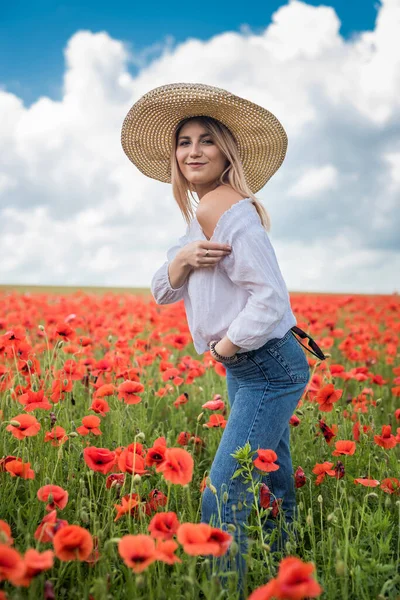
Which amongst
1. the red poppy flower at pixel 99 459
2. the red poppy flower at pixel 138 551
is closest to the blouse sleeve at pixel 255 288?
the red poppy flower at pixel 99 459

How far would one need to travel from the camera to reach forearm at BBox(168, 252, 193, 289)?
7.71 feet

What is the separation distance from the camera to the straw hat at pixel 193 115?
251 cm

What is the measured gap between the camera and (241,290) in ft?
7.47

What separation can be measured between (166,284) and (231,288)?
1.14 feet

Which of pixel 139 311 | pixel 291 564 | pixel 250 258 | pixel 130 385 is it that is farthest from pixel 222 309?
pixel 139 311

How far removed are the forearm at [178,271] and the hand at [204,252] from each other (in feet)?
0.27

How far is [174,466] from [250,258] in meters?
0.83

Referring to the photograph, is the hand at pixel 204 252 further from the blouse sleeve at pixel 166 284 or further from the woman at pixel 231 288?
the blouse sleeve at pixel 166 284

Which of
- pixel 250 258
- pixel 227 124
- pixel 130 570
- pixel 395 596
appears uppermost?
pixel 227 124

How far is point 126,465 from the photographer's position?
2131 millimetres

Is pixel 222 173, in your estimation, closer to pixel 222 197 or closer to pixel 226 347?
pixel 222 197

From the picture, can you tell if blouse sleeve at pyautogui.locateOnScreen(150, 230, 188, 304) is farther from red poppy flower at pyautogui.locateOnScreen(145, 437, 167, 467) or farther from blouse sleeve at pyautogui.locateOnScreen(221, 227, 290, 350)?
red poppy flower at pyautogui.locateOnScreen(145, 437, 167, 467)

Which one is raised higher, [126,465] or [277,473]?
[126,465]

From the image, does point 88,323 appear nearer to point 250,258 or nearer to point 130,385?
point 130,385
